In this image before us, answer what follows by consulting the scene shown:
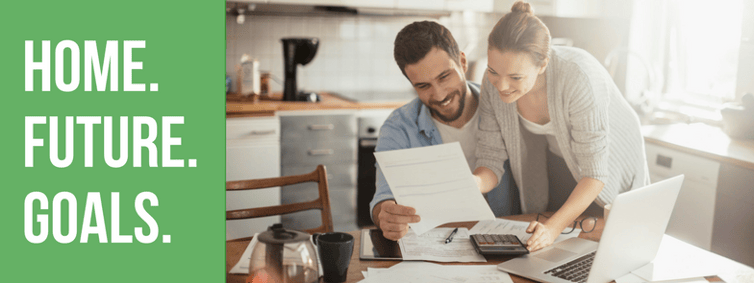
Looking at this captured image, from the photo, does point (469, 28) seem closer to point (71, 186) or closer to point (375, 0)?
point (375, 0)

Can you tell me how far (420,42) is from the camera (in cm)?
141

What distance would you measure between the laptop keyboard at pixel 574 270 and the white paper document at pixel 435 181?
165 millimetres

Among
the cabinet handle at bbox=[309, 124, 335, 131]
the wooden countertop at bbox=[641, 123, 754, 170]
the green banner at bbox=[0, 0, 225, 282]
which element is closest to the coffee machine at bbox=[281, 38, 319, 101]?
the cabinet handle at bbox=[309, 124, 335, 131]

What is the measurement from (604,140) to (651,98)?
1.80 metres

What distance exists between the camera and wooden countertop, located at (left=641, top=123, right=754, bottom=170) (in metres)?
2.04

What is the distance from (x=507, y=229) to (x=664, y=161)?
4.38 feet

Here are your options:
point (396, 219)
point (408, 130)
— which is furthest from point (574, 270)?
point (408, 130)

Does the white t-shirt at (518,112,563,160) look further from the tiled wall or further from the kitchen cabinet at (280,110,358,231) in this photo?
the tiled wall

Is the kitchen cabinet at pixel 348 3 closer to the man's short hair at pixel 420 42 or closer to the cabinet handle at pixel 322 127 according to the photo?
the cabinet handle at pixel 322 127

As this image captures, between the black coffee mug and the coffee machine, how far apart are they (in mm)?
2008

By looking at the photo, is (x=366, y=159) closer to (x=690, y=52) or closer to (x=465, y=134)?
(x=465, y=134)

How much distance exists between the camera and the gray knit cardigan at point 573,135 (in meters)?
1.35

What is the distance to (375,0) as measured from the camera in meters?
3.14

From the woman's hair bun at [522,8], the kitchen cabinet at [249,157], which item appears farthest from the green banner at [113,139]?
the kitchen cabinet at [249,157]
